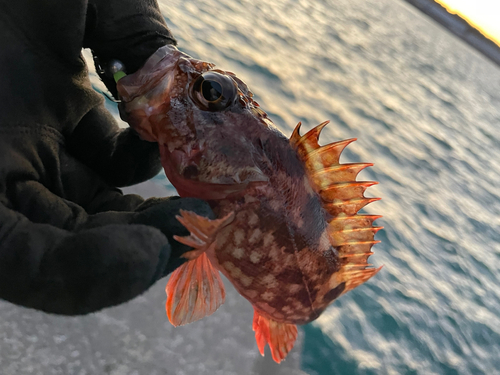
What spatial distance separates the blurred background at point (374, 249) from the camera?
2646mm

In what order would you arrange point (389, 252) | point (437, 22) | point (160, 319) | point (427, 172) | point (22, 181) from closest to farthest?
point (22, 181), point (160, 319), point (389, 252), point (427, 172), point (437, 22)

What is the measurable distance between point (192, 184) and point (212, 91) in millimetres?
399

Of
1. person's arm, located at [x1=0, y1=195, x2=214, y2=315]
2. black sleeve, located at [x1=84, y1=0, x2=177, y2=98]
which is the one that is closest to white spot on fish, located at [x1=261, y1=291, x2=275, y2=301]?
person's arm, located at [x1=0, y1=195, x2=214, y2=315]

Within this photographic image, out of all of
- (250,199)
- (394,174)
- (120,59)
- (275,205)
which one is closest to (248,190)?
(250,199)

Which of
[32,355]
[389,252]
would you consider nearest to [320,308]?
[32,355]

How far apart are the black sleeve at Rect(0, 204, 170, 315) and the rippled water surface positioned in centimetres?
293

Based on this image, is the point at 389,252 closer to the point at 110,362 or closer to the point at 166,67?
the point at 110,362

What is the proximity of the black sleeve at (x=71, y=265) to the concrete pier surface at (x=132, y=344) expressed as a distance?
1.56m

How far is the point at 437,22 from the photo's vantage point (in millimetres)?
66312

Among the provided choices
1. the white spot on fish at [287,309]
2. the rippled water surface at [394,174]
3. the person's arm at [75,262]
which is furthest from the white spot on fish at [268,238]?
the rippled water surface at [394,174]

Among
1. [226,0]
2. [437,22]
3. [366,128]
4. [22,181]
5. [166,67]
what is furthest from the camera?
[437,22]

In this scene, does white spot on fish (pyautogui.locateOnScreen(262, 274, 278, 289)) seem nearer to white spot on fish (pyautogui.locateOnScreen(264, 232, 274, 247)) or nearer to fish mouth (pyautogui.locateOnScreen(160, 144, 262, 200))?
white spot on fish (pyautogui.locateOnScreen(264, 232, 274, 247))

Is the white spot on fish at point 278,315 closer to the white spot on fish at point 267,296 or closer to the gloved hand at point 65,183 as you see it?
the white spot on fish at point 267,296

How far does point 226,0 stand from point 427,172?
996 cm
